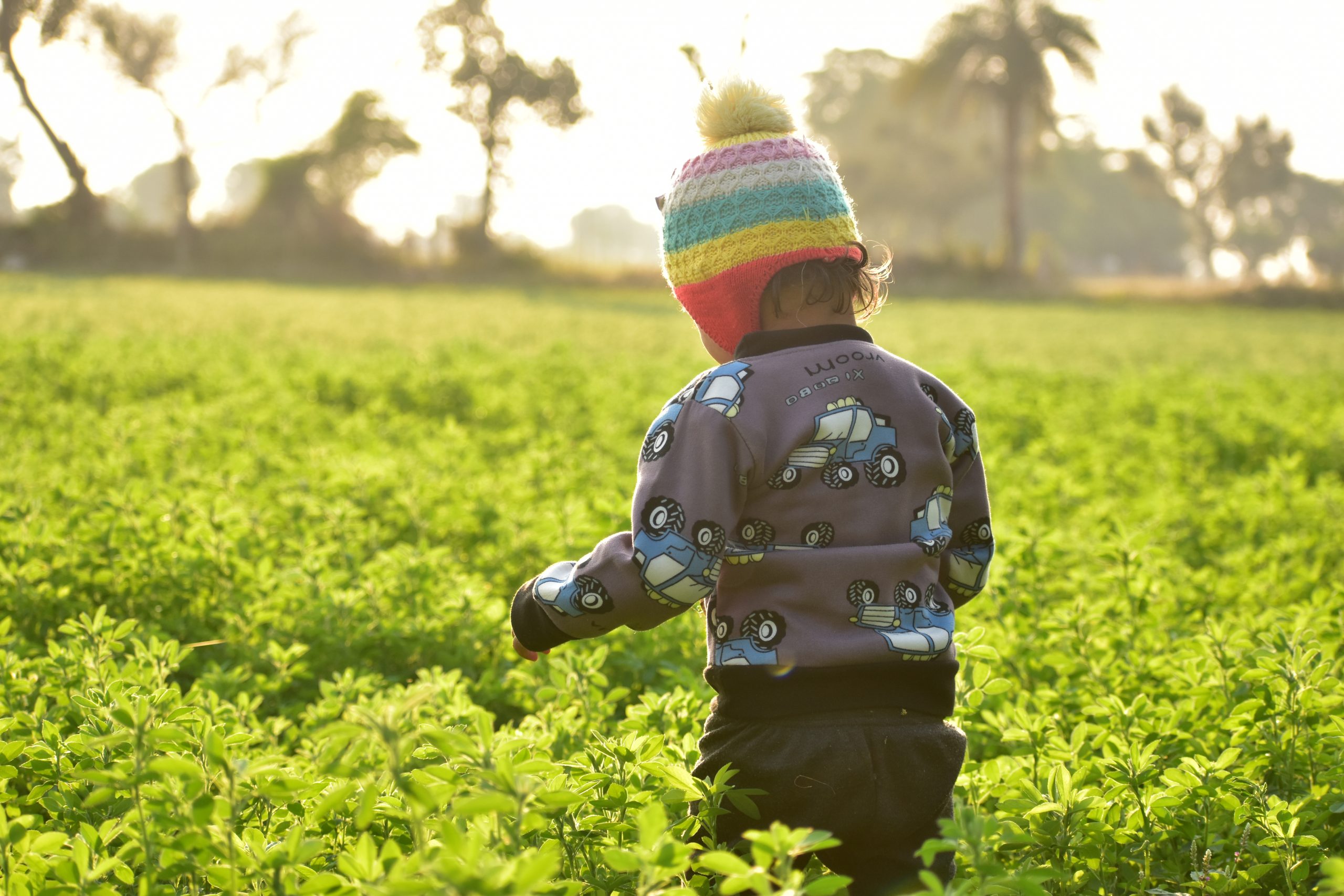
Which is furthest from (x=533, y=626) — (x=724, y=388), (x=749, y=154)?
(x=749, y=154)

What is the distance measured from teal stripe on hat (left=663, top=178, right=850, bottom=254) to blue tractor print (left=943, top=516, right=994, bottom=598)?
70 centimetres

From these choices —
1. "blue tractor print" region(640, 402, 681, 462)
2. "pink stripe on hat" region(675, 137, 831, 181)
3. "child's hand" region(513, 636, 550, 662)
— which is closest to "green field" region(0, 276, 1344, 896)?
"child's hand" region(513, 636, 550, 662)

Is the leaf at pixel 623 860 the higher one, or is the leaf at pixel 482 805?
the leaf at pixel 482 805

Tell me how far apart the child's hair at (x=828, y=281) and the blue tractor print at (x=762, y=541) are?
42cm

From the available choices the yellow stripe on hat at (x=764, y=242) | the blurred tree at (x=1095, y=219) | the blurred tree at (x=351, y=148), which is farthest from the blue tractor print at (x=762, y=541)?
the blurred tree at (x=1095, y=219)

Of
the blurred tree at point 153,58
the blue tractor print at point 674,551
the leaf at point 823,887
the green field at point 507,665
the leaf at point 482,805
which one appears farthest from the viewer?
the blurred tree at point 153,58

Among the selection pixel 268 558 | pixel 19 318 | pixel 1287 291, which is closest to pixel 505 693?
pixel 268 558

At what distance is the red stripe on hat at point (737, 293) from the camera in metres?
1.98

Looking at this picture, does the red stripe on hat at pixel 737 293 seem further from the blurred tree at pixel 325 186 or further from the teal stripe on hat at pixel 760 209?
the blurred tree at pixel 325 186

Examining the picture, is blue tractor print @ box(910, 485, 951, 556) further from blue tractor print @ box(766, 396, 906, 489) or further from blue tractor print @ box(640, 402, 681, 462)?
blue tractor print @ box(640, 402, 681, 462)

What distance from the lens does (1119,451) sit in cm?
773

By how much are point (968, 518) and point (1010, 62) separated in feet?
152

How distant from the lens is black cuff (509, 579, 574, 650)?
189 cm

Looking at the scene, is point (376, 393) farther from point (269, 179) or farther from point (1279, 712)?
point (269, 179)
